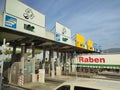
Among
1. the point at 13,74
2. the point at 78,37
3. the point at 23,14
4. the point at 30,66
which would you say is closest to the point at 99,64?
the point at 78,37

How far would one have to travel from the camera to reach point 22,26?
651 inches

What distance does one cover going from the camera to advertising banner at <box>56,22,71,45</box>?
23.8m

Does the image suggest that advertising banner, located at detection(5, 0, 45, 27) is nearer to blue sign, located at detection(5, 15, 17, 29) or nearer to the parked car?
blue sign, located at detection(5, 15, 17, 29)

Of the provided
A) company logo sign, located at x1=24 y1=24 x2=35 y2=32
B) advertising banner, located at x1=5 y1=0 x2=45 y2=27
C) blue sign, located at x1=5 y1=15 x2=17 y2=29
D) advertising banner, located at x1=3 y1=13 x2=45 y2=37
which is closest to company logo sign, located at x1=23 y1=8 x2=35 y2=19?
advertising banner, located at x1=5 y1=0 x2=45 y2=27

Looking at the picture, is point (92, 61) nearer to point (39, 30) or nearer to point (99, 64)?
point (99, 64)

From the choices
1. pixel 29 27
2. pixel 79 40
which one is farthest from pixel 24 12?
pixel 79 40

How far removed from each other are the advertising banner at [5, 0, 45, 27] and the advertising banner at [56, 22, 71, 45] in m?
4.33

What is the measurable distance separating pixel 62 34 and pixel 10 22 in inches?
447

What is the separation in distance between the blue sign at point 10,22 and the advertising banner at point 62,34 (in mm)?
9153

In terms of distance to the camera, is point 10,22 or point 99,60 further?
point 99,60

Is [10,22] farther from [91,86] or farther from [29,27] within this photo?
[91,86]

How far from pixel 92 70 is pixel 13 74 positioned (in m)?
24.2

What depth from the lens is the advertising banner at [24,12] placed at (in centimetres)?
1552

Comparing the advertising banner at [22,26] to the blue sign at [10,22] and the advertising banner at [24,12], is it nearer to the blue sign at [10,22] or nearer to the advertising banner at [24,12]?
the blue sign at [10,22]
